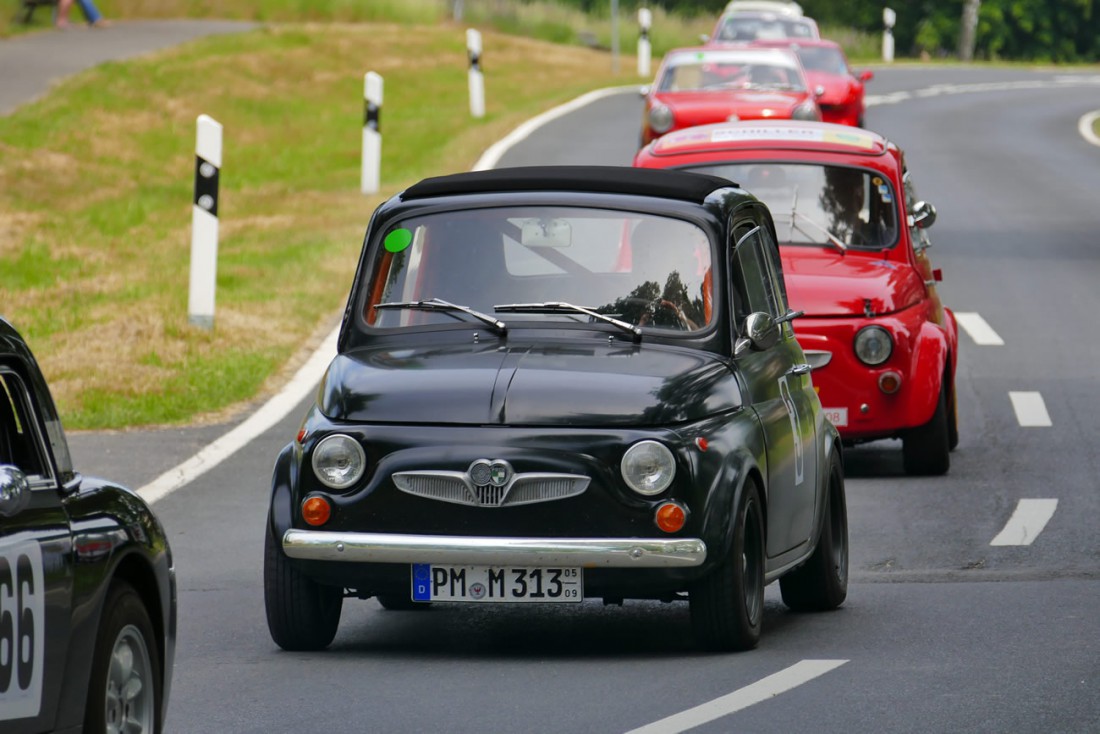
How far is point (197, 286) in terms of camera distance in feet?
54.5

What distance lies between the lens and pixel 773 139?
13.8 m

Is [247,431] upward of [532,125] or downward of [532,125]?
upward

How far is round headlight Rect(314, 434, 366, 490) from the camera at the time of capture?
7875 millimetres

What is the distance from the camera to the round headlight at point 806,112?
82.8 feet

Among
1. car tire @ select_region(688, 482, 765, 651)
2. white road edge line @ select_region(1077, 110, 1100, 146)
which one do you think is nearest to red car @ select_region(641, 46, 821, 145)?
white road edge line @ select_region(1077, 110, 1100, 146)

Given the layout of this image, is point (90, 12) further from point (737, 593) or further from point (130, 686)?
point (130, 686)

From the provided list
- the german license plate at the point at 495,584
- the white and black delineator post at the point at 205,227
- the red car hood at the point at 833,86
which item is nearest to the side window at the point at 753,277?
the german license plate at the point at 495,584

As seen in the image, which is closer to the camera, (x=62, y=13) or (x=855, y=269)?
(x=855, y=269)

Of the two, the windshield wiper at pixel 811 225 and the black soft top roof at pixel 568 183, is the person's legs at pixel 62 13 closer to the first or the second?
the windshield wiper at pixel 811 225

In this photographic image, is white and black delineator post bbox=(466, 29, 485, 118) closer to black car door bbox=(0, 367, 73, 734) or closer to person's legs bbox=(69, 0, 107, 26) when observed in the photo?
person's legs bbox=(69, 0, 107, 26)

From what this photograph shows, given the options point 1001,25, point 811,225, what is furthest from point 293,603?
point 1001,25

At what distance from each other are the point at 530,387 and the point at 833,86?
79.8 ft

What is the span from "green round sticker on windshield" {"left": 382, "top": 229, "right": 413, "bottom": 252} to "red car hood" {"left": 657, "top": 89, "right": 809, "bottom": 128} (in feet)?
52.2

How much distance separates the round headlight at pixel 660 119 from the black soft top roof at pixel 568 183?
51.1 feet
